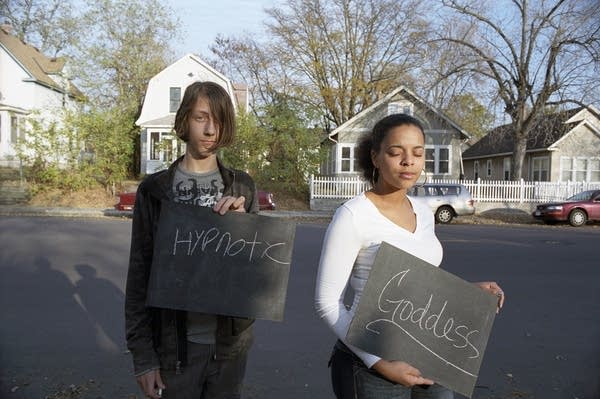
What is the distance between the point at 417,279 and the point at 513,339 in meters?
4.06

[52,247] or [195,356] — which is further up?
[195,356]

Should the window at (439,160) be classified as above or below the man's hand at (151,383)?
above

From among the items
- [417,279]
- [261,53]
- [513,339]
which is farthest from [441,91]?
[417,279]

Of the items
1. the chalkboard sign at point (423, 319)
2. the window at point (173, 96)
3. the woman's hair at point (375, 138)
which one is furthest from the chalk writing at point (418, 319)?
the window at point (173, 96)

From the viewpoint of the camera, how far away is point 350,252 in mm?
1939

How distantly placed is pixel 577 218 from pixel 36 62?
116 ft

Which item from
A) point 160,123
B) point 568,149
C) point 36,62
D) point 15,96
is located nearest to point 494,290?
point 160,123

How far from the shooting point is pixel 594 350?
505cm

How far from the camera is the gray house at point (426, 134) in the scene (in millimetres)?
30000

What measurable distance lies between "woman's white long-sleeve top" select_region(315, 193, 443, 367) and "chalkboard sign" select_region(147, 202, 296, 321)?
0.24m

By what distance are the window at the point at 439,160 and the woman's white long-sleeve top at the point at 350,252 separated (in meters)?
29.3

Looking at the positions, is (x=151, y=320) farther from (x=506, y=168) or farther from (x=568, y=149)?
(x=506, y=168)

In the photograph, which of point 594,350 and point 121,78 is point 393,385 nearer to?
point 594,350

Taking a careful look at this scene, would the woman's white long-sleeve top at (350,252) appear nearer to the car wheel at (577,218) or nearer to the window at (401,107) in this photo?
the car wheel at (577,218)
